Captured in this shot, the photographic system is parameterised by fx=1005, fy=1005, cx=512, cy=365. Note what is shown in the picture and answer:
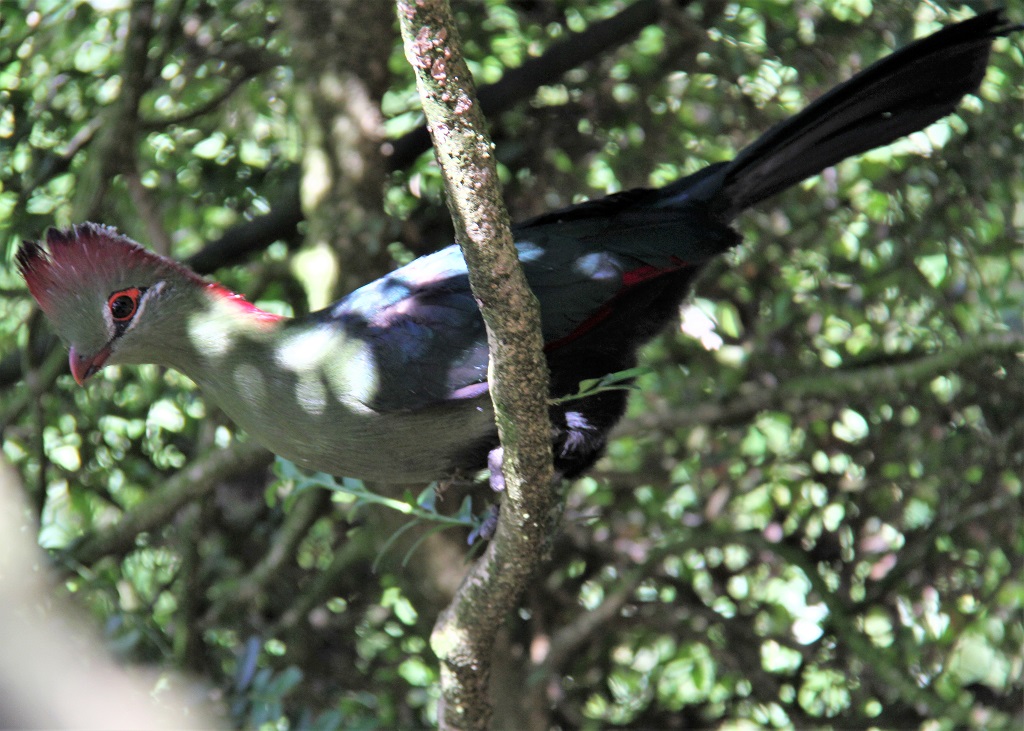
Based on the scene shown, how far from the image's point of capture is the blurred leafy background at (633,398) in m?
2.55

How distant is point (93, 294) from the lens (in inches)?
76.2

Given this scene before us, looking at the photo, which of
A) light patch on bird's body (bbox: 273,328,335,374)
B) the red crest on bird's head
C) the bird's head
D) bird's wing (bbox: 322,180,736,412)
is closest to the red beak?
the bird's head

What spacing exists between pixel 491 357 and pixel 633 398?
58.4 inches

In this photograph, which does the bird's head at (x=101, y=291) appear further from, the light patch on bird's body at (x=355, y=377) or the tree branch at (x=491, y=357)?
the tree branch at (x=491, y=357)

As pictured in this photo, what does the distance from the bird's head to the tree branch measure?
2.69 ft

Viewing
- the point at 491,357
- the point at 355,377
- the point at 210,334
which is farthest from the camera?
the point at 210,334

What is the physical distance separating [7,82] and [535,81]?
145cm

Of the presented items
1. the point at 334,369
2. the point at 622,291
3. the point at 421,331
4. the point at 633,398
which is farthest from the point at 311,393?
the point at 633,398

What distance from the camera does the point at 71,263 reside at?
6.29 ft

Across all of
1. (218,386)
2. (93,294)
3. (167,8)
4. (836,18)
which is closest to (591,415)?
(218,386)

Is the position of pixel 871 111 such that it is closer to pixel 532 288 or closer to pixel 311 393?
pixel 532 288

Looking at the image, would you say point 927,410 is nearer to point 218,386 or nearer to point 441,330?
point 441,330

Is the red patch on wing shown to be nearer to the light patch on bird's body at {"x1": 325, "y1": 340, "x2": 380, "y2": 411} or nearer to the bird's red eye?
the light patch on bird's body at {"x1": 325, "y1": 340, "x2": 380, "y2": 411}

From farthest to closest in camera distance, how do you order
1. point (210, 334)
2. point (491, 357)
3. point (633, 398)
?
point (633, 398), point (210, 334), point (491, 357)
